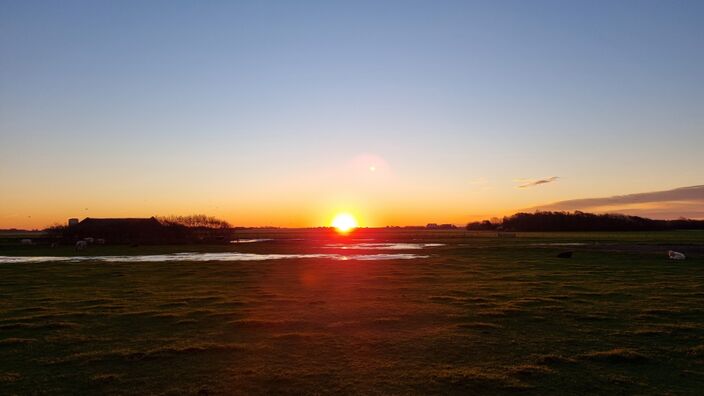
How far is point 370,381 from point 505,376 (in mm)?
2776

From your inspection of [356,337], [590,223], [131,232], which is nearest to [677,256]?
[356,337]

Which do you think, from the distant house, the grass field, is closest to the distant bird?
the grass field

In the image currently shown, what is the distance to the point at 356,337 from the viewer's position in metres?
13.1

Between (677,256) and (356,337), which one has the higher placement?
(356,337)

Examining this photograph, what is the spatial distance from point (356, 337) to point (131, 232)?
86.1 meters

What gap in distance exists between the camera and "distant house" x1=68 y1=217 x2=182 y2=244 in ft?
289

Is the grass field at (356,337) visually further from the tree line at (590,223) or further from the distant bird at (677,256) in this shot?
the tree line at (590,223)

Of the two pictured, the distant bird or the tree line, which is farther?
the tree line

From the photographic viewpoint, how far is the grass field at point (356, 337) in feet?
31.3

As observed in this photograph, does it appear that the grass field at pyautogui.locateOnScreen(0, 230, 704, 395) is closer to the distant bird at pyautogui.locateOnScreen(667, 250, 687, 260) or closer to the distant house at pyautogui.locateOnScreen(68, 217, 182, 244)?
the distant bird at pyautogui.locateOnScreen(667, 250, 687, 260)

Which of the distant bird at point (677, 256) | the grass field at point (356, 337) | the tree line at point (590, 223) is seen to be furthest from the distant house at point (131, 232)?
the tree line at point (590, 223)

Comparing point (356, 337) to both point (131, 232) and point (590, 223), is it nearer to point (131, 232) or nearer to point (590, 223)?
point (131, 232)

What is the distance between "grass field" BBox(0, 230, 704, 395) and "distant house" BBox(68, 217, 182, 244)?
65.7 metres

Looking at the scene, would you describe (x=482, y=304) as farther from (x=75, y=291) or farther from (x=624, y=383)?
(x=75, y=291)
